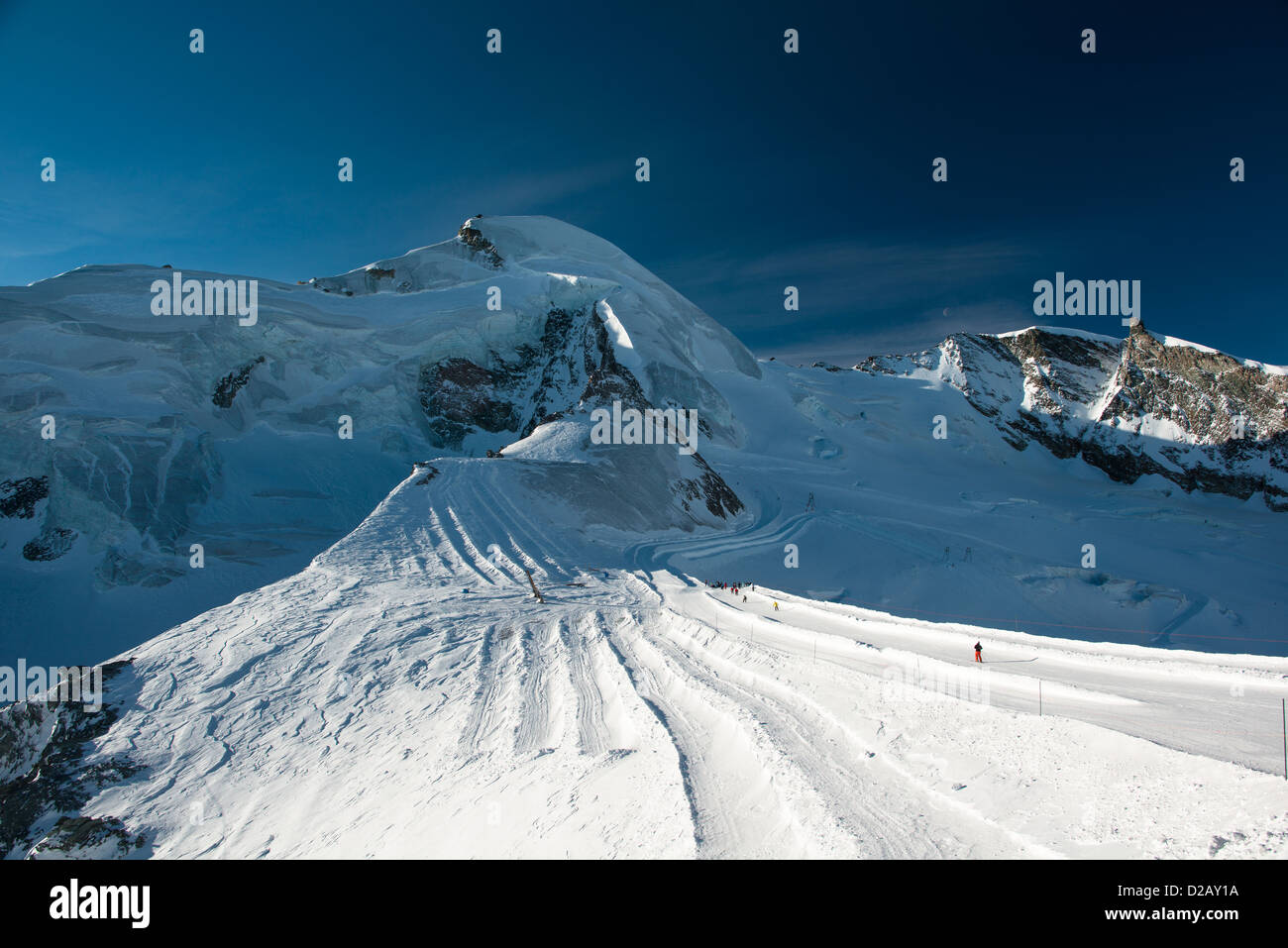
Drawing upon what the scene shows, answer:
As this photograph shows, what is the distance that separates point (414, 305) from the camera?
44969 mm

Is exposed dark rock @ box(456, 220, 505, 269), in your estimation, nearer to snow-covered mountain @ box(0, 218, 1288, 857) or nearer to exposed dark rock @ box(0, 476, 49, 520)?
snow-covered mountain @ box(0, 218, 1288, 857)

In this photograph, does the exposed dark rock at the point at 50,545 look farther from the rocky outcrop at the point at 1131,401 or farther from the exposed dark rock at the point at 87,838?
the rocky outcrop at the point at 1131,401

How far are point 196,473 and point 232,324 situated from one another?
10.9 meters

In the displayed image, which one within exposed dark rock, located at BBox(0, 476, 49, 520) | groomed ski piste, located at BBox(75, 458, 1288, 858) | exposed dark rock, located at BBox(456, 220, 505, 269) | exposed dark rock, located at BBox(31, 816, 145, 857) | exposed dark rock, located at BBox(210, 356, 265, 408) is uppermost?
exposed dark rock, located at BBox(456, 220, 505, 269)

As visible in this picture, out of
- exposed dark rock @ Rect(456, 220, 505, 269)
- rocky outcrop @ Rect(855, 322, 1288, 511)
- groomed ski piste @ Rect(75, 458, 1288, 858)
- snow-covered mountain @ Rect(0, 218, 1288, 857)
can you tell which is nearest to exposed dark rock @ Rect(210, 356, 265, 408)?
snow-covered mountain @ Rect(0, 218, 1288, 857)

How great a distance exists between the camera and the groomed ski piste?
187 inches

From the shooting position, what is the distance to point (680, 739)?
6.85 m

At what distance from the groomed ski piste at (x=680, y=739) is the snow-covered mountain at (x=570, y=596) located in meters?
0.05

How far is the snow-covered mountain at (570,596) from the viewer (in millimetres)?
5551

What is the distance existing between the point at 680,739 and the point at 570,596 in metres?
9.34

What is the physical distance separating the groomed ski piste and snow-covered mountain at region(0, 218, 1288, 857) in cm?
5

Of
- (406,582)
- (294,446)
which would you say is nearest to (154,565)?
(294,446)

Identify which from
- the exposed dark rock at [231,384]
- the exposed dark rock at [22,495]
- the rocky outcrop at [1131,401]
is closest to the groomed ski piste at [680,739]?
the exposed dark rock at [22,495]
